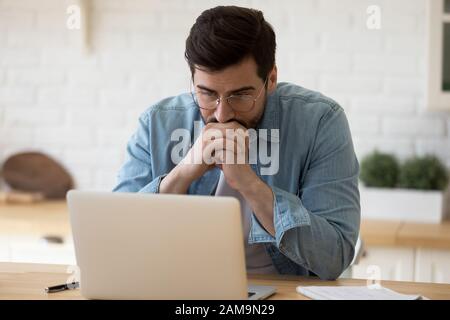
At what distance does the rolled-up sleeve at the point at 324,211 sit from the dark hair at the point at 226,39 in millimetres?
285

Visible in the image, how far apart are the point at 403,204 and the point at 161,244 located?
6.83ft

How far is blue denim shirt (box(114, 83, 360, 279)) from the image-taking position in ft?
6.34

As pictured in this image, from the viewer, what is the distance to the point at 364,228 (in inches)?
125

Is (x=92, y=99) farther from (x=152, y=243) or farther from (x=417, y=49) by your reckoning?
(x=152, y=243)

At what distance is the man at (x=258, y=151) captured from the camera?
1924 mm

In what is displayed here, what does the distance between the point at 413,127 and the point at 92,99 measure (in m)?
1.51

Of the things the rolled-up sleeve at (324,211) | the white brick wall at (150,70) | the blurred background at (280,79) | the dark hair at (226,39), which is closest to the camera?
the rolled-up sleeve at (324,211)

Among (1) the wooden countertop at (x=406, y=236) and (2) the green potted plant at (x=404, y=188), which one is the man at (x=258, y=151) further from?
(2) the green potted plant at (x=404, y=188)

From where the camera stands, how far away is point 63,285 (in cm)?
181

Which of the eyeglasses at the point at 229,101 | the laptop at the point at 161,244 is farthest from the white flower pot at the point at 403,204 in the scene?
the laptop at the point at 161,244

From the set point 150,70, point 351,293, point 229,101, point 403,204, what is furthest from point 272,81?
point 150,70

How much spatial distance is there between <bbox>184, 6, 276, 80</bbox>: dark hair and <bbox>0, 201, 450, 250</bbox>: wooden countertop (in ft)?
4.11

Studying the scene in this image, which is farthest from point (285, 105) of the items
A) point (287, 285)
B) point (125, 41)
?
point (125, 41)

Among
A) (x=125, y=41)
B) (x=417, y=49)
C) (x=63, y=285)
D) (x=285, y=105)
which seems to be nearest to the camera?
(x=63, y=285)
